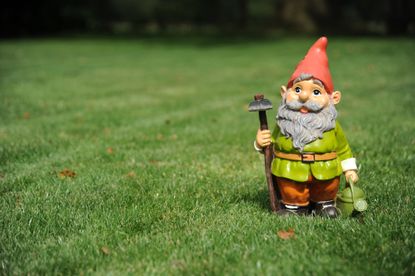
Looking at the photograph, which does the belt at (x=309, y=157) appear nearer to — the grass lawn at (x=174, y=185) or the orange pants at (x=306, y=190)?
the orange pants at (x=306, y=190)

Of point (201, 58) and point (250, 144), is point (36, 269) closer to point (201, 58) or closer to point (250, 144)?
point (250, 144)

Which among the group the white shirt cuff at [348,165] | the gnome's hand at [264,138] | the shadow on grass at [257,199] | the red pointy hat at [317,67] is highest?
the red pointy hat at [317,67]

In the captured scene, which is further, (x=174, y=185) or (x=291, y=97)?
(x=174, y=185)

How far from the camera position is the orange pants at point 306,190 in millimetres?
4148

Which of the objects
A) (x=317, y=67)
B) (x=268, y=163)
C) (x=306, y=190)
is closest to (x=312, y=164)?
(x=306, y=190)

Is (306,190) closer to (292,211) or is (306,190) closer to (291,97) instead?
(292,211)

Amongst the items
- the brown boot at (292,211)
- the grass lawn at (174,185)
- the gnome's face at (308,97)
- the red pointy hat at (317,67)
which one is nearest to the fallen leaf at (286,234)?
the grass lawn at (174,185)

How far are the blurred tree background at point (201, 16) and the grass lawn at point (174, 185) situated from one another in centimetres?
1999

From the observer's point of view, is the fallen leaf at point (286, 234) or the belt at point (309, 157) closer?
the fallen leaf at point (286, 234)

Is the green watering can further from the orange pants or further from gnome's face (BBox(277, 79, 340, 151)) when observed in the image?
gnome's face (BBox(277, 79, 340, 151))

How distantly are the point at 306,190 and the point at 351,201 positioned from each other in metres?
0.38

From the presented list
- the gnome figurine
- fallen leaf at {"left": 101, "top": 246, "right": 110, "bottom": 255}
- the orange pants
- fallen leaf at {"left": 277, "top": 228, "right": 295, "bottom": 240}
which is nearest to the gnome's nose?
the gnome figurine

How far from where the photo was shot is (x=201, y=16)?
178ft

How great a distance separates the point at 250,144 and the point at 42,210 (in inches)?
138
